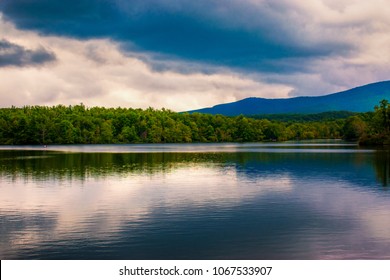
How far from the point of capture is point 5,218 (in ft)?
75.4

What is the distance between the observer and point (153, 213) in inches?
946

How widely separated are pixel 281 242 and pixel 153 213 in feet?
26.3

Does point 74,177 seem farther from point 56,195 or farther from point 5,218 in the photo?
point 5,218

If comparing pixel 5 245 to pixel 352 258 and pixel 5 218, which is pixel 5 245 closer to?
pixel 5 218

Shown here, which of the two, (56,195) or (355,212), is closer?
(355,212)

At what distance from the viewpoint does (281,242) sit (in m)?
17.8

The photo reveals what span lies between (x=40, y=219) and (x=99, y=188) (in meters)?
11.4

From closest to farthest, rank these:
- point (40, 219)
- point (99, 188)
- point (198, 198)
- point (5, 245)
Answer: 1. point (5, 245)
2. point (40, 219)
3. point (198, 198)
4. point (99, 188)

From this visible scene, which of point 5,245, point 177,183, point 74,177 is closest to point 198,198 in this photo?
point 177,183

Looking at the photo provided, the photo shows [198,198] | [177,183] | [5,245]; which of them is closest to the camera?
[5,245]

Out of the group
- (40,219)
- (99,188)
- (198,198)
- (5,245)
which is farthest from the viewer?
(99,188)
